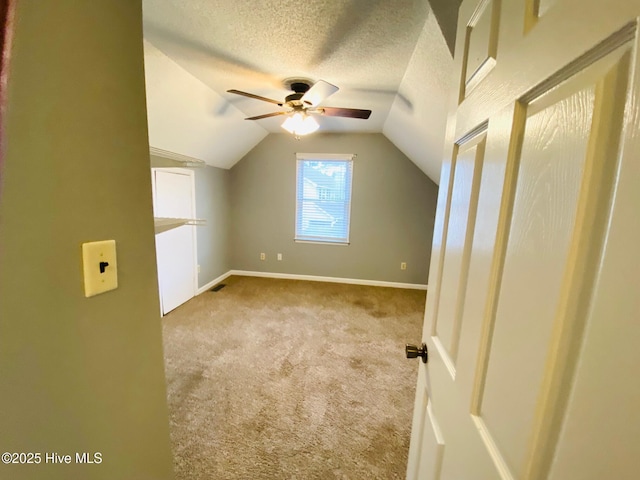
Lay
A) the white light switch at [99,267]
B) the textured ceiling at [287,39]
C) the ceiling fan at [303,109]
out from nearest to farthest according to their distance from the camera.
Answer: the white light switch at [99,267] → the textured ceiling at [287,39] → the ceiling fan at [303,109]

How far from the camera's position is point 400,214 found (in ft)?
13.7

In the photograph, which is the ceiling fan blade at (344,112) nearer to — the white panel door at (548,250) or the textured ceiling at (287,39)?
the textured ceiling at (287,39)

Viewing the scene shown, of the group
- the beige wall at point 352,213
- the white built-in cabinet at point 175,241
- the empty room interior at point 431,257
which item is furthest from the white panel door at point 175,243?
the empty room interior at point 431,257

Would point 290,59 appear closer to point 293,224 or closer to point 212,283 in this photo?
point 293,224

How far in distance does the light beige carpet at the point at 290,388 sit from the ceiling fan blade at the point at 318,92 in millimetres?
2118

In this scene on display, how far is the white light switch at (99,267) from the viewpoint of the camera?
0.57 meters

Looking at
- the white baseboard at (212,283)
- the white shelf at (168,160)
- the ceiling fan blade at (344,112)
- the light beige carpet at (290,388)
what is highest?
the ceiling fan blade at (344,112)

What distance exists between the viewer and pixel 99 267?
596 mm

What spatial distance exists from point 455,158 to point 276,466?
1.68 metres

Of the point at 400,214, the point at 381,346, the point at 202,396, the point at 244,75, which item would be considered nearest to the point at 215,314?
the point at 202,396

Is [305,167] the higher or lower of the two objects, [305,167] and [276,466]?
the higher

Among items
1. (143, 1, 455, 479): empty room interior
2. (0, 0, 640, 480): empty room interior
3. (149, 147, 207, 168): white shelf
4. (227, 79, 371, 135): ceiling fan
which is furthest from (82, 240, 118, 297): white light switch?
(227, 79, 371, 135): ceiling fan

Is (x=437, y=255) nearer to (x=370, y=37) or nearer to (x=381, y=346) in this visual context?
(x=370, y=37)

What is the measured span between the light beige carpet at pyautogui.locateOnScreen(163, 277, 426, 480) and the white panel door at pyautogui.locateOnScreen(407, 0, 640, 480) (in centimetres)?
106
